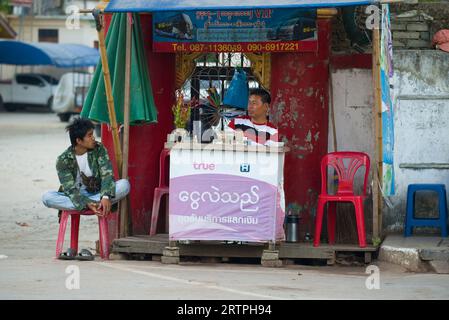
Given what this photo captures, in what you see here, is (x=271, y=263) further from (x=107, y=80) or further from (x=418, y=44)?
(x=418, y=44)

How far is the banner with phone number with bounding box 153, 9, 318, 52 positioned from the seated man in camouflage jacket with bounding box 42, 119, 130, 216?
133cm

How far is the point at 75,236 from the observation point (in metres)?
10.2

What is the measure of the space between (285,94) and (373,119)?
93 centimetres

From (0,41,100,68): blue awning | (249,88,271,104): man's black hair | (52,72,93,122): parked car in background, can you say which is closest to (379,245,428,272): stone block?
(249,88,271,104): man's black hair

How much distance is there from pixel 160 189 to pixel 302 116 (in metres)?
1.64

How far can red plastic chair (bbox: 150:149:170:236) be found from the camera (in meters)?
10.7

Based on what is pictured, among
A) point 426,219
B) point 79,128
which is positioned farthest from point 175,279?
point 426,219

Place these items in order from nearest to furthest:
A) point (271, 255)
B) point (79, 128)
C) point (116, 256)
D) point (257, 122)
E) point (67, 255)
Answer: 1. point (271, 255)
2. point (79, 128)
3. point (67, 255)
4. point (257, 122)
5. point (116, 256)

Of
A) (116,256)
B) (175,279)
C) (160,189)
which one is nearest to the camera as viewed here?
(175,279)

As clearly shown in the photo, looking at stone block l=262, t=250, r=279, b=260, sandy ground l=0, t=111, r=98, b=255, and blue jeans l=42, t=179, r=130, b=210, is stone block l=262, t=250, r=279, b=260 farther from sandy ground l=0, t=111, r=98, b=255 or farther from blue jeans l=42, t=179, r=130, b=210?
sandy ground l=0, t=111, r=98, b=255

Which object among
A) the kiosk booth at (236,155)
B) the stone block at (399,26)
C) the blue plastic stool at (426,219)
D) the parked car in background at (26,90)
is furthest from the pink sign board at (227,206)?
the parked car in background at (26,90)

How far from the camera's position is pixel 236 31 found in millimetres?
10562

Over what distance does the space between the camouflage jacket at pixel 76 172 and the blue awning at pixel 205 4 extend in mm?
1405

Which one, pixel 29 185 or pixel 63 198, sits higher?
pixel 63 198
